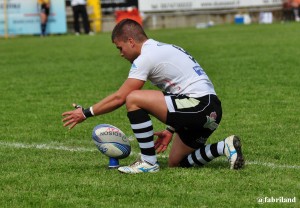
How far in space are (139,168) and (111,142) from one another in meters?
0.51

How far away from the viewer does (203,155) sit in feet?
24.8

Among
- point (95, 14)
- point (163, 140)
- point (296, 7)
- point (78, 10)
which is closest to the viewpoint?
point (163, 140)

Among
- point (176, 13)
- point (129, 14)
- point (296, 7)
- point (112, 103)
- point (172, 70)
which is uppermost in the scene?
point (172, 70)

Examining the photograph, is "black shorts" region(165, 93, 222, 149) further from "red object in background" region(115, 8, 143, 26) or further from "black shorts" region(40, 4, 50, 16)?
"red object in background" region(115, 8, 143, 26)

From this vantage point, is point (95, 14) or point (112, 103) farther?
point (95, 14)

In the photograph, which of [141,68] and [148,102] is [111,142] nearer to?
[148,102]

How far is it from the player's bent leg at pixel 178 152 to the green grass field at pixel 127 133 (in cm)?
30

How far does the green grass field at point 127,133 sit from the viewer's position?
6.26 metres

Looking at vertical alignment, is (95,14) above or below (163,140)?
below

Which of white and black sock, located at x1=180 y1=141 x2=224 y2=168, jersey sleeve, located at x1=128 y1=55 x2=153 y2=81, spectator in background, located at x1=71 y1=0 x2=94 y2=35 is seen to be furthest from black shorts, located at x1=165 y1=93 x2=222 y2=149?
spectator in background, located at x1=71 y1=0 x2=94 y2=35

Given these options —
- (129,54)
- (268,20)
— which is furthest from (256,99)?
(268,20)

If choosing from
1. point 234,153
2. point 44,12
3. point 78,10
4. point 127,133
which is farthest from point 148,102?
point 78,10

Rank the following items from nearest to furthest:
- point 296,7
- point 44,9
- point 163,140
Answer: point 163,140 → point 44,9 → point 296,7

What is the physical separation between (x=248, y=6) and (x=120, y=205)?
39.0m
